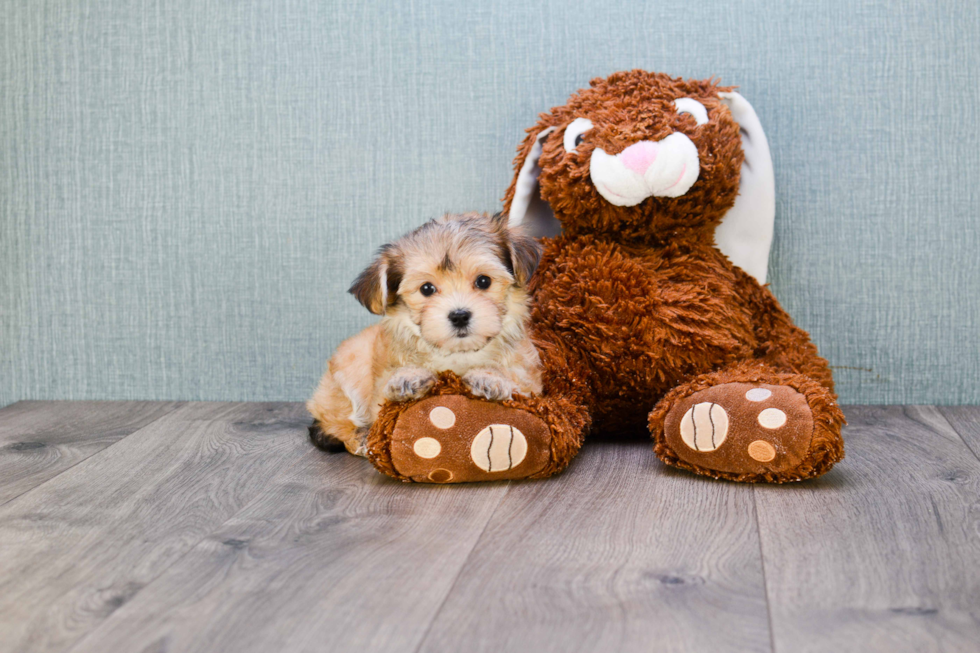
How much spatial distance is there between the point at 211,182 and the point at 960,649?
6.94ft

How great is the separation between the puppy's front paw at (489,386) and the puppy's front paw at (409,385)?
0.08m

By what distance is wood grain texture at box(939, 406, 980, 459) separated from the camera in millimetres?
1889

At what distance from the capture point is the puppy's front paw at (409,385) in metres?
1.60

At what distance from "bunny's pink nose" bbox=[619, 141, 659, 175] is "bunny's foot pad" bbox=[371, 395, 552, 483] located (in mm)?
566

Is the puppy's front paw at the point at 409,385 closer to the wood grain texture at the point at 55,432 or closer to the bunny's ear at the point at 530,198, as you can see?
the bunny's ear at the point at 530,198

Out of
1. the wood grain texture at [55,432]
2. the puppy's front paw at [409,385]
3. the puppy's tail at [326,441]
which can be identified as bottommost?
the wood grain texture at [55,432]

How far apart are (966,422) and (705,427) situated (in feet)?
2.97

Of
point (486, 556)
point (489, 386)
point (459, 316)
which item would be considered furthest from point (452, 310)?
point (486, 556)

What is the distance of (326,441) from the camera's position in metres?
1.91

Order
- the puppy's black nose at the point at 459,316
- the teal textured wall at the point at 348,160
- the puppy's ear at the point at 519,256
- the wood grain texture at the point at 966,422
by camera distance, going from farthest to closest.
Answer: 1. the teal textured wall at the point at 348,160
2. the wood grain texture at the point at 966,422
3. the puppy's ear at the point at 519,256
4. the puppy's black nose at the point at 459,316

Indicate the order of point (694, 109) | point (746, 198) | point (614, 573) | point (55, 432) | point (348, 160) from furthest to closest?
1. point (348, 160)
2. point (55, 432)
3. point (746, 198)
4. point (694, 109)
5. point (614, 573)

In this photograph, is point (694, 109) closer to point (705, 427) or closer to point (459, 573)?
point (705, 427)

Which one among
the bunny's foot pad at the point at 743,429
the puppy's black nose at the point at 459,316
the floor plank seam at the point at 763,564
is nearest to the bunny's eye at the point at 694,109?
the bunny's foot pad at the point at 743,429

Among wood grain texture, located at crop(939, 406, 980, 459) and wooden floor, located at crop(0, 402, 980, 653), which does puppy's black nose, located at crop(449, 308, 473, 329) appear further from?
wood grain texture, located at crop(939, 406, 980, 459)
